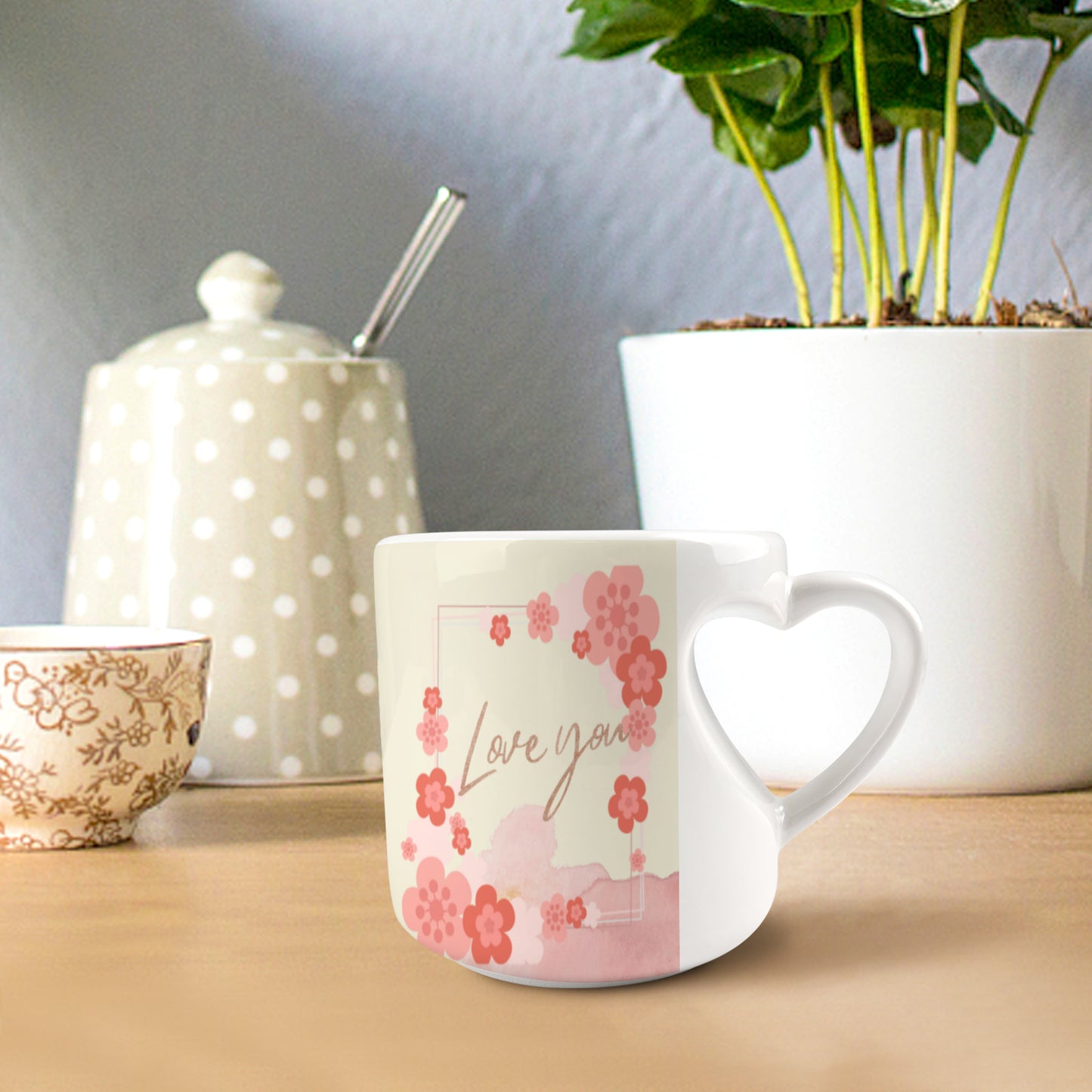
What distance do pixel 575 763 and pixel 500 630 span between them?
4 centimetres

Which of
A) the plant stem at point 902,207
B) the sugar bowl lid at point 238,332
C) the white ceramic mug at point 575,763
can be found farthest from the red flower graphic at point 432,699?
the plant stem at point 902,207

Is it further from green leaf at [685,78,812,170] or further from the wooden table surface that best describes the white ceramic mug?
green leaf at [685,78,812,170]

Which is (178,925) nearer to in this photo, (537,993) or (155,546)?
(537,993)

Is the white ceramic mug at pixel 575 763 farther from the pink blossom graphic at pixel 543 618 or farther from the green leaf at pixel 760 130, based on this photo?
the green leaf at pixel 760 130

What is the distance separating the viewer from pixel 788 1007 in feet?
1.02

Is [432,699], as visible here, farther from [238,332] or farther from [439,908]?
[238,332]

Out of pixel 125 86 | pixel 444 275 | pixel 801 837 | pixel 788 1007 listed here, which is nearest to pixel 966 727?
pixel 801 837

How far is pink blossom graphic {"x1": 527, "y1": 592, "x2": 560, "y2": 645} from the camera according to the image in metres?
0.31

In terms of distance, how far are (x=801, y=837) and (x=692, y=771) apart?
192 mm

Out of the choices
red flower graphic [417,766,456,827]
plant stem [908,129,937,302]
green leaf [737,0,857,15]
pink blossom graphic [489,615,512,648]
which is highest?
green leaf [737,0,857,15]

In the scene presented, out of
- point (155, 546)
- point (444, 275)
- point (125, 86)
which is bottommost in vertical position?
point (155, 546)

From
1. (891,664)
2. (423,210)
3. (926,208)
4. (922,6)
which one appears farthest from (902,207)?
(891,664)

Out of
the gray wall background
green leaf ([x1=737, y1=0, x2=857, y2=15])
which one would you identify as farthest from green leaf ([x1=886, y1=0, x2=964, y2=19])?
the gray wall background

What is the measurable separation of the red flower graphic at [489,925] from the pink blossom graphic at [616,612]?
0.20 feet
